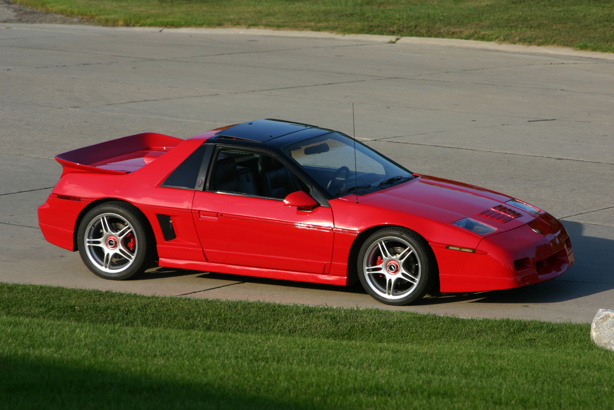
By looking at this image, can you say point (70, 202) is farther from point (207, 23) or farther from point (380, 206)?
point (207, 23)

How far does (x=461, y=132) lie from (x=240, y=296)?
7608 mm

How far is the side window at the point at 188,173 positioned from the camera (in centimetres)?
746

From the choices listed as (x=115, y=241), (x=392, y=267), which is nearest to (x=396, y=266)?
(x=392, y=267)

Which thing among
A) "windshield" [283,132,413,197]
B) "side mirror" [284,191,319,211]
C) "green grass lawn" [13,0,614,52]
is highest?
"green grass lawn" [13,0,614,52]

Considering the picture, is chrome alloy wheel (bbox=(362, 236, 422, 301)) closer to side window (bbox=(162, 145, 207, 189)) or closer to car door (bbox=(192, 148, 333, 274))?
car door (bbox=(192, 148, 333, 274))

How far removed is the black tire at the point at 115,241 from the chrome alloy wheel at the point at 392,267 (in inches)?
76.6

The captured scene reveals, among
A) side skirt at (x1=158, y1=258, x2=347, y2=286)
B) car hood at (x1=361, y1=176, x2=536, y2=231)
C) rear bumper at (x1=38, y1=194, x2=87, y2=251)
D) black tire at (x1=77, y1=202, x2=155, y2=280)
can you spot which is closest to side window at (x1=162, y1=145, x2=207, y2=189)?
black tire at (x1=77, y1=202, x2=155, y2=280)

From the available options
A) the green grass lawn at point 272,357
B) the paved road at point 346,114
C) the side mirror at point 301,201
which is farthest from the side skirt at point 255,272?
the side mirror at point 301,201

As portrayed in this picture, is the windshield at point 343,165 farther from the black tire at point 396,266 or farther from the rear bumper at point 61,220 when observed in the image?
the rear bumper at point 61,220

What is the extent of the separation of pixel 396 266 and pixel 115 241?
2.49 m

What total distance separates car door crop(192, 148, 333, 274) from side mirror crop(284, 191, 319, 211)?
0.11 ft

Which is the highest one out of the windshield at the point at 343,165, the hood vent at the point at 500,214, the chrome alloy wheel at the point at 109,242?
the windshield at the point at 343,165

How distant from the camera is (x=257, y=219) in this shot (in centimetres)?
718

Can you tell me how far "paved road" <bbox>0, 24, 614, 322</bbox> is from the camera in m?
7.59
